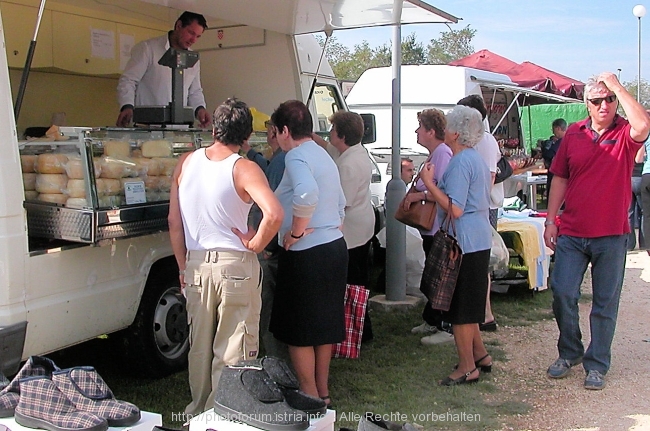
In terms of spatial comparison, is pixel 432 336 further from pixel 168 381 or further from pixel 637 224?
pixel 637 224

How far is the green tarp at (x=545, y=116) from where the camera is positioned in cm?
1955

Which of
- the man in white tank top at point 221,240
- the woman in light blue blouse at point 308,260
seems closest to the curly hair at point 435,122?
the woman in light blue blouse at point 308,260

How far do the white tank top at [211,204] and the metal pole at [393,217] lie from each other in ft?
10.1

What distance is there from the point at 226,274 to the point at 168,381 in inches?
54.3

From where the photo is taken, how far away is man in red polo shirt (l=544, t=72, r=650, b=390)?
14.3ft

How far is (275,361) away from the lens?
9.14 feet

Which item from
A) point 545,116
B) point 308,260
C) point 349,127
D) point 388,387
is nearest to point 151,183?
point 308,260

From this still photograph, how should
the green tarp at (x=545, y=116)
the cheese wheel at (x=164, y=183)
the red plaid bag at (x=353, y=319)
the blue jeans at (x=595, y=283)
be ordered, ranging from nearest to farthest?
the cheese wheel at (x=164, y=183) → the blue jeans at (x=595, y=283) → the red plaid bag at (x=353, y=319) → the green tarp at (x=545, y=116)

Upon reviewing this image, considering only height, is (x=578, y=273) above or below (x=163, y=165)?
below

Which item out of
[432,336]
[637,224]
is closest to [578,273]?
[432,336]

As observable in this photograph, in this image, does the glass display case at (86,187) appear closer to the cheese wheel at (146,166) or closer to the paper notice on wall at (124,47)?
the cheese wheel at (146,166)

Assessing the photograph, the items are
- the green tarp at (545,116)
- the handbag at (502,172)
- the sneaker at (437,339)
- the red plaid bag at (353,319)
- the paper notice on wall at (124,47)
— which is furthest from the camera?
the green tarp at (545,116)

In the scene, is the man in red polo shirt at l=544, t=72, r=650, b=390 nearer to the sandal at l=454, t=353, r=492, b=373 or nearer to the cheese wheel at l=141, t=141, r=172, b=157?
the sandal at l=454, t=353, r=492, b=373

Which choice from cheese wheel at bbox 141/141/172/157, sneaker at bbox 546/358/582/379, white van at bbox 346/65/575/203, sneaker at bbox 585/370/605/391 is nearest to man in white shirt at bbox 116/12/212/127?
cheese wheel at bbox 141/141/172/157
